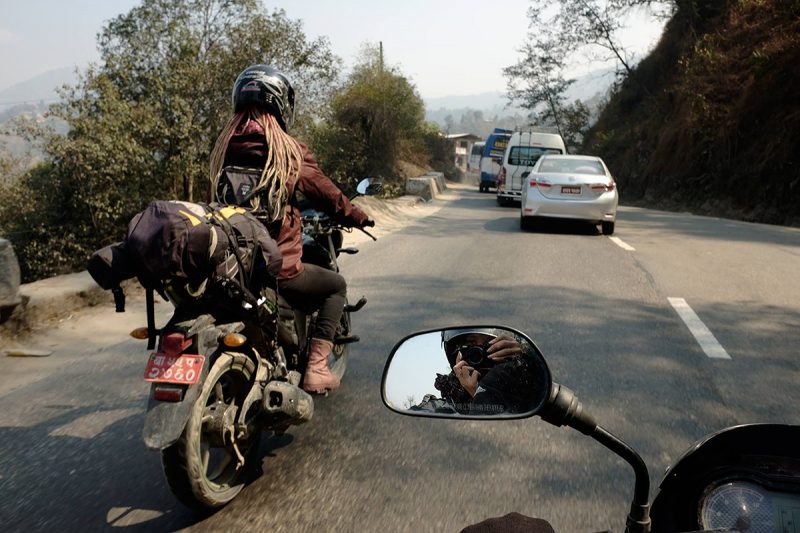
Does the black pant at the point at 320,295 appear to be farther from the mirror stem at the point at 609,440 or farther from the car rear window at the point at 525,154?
the car rear window at the point at 525,154

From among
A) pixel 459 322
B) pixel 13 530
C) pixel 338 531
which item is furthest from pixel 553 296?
pixel 13 530

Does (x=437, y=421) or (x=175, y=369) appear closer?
(x=175, y=369)

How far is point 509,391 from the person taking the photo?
149 centimetres

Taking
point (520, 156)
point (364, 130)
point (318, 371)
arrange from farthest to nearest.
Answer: point (364, 130) < point (520, 156) < point (318, 371)

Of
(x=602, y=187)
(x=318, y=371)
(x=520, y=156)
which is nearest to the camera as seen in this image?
(x=318, y=371)

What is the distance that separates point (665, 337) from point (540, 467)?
287cm

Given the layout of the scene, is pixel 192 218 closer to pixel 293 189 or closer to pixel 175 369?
pixel 175 369

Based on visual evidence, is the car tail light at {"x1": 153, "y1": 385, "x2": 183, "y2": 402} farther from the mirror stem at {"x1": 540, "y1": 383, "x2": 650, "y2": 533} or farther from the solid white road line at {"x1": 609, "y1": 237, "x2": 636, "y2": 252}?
the solid white road line at {"x1": 609, "y1": 237, "x2": 636, "y2": 252}

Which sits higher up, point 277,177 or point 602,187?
point 277,177

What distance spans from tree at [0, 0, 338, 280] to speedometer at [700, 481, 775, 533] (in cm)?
1750

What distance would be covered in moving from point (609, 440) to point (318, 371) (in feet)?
7.99

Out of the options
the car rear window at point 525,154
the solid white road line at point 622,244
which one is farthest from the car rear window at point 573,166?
the car rear window at point 525,154

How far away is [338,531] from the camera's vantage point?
2.70 m

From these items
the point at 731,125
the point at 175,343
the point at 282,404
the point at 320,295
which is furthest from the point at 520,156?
the point at 175,343
